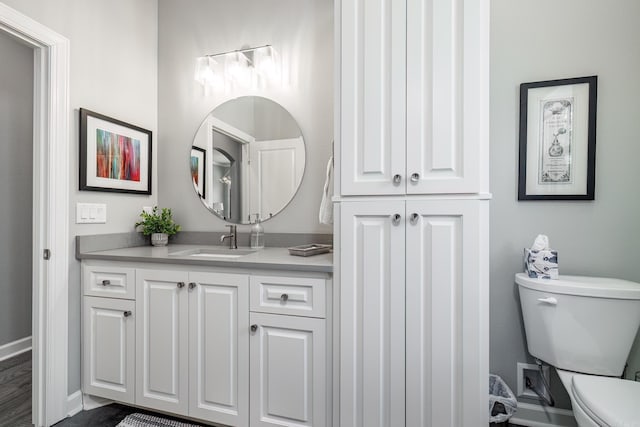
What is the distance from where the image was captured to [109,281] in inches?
70.1

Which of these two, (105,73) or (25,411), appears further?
(105,73)

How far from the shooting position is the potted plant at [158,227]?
2201 millimetres

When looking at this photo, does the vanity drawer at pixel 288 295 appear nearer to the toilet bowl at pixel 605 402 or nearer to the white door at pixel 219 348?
the white door at pixel 219 348

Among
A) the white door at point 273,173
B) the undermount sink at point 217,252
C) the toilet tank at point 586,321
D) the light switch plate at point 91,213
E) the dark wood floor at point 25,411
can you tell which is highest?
the white door at point 273,173

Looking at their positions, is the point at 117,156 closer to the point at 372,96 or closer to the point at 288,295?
the point at 288,295

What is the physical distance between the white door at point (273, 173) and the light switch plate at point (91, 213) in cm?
85

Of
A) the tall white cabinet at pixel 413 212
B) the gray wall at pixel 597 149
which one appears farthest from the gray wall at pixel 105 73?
the gray wall at pixel 597 149

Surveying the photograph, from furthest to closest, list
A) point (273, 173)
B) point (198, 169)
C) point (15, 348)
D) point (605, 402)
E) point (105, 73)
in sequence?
point (15, 348), point (198, 169), point (273, 173), point (105, 73), point (605, 402)

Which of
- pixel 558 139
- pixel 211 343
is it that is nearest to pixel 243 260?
pixel 211 343

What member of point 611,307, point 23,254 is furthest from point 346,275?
point 23,254

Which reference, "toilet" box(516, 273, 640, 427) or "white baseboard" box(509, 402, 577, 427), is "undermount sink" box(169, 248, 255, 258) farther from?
"white baseboard" box(509, 402, 577, 427)

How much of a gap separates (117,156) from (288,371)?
5.41 ft

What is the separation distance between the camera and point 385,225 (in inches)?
54.2

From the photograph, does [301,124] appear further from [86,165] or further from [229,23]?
[86,165]
